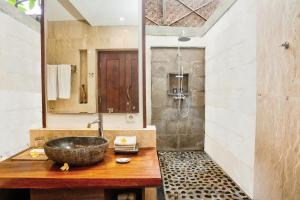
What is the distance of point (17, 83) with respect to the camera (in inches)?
116

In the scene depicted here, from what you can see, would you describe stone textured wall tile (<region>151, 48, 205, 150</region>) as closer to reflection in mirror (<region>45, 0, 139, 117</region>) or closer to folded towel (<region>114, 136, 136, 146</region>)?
reflection in mirror (<region>45, 0, 139, 117</region>)

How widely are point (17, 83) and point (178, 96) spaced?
2596 mm

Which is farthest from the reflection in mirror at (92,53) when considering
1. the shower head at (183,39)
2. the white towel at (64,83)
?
the shower head at (183,39)

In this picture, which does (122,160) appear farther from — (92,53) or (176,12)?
(176,12)

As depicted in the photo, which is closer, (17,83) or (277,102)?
(277,102)

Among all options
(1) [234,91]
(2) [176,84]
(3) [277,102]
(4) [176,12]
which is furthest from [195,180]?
(4) [176,12]

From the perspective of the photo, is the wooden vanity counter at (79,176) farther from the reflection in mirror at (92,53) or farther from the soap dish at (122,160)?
the reflection in mirror at (92,53)

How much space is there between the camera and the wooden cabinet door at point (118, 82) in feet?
6.00

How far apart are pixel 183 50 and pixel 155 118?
54.5 inches

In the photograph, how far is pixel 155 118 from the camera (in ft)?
13.3

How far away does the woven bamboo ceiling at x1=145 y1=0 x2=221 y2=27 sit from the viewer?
16.0 ft

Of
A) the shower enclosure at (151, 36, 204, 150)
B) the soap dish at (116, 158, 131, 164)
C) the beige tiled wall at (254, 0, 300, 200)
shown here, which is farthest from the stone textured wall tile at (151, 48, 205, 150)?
the soap dish at (116, 158, 131, 164)

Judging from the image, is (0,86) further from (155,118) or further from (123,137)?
(155,118)

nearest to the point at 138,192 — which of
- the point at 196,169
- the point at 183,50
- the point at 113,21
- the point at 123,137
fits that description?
the point at 123,137
